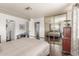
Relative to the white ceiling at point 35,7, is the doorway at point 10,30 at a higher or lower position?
lower

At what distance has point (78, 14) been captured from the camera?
116 inches

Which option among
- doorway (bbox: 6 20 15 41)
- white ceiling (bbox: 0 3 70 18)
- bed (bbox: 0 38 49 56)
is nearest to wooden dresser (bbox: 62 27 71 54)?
white ceiling (bbox: 0 3 70 18)

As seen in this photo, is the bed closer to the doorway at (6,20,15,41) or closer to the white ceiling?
the white ceiling

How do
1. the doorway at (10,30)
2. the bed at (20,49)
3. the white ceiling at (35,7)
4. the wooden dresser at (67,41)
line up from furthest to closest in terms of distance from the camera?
the doorway at (10,30), the wooden dresser at (67,41), the white ceiling at (35,7), the bed at (20,49)

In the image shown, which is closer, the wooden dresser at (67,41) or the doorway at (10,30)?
the wooden dresser at (67,41)

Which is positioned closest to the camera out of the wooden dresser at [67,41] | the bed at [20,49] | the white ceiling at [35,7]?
the bed at [20,49]

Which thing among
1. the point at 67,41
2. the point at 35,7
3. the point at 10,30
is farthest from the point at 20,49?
the point at 10,30

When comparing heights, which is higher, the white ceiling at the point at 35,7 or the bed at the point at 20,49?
the white ceiling at the point at 35,7

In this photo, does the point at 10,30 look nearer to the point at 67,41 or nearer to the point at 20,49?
the point at 67,41

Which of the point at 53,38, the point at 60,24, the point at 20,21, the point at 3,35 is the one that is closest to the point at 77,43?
the point at 60,24

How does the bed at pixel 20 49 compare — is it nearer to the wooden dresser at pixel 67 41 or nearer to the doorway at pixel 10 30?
the wooden dresser at pixel 67 41

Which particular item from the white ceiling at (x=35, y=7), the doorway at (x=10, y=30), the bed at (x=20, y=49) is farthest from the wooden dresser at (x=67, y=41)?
the doorway at (x=10, y=30)

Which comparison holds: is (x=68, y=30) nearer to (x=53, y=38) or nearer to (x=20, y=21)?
(x=53, y=38)

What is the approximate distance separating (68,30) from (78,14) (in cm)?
94
